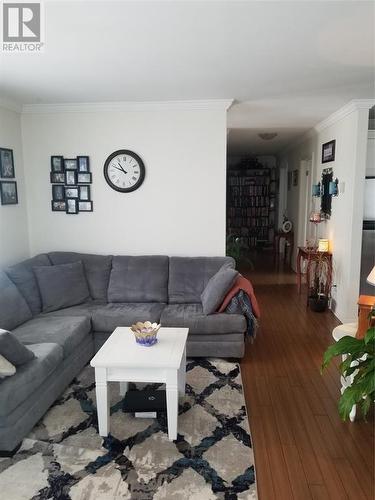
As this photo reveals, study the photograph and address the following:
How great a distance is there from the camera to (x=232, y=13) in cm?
189

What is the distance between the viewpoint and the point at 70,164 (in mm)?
4074

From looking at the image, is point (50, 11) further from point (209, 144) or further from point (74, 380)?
point (74, 380)

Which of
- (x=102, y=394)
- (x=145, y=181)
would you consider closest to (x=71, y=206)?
(x=145, y=181)

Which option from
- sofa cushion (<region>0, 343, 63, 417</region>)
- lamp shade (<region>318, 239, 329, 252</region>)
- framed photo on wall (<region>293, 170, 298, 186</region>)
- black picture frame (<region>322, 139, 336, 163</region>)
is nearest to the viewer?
sofa cushion (<region>0, 343, 63, 417</region>)

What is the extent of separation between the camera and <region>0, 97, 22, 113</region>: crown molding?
12.0ft

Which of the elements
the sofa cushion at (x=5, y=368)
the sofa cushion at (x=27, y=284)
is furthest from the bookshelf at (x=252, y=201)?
the sofa cushion at (x=5, y=368)

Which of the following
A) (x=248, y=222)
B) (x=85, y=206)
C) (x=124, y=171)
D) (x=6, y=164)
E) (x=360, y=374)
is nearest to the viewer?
(x=360, y=374)

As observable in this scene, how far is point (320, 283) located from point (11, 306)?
12.2 feet

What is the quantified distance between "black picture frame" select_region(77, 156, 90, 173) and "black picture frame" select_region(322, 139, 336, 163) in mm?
2936

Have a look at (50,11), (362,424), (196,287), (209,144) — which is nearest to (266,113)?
(209,144)

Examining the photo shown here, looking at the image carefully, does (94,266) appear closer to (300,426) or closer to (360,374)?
(300,426)

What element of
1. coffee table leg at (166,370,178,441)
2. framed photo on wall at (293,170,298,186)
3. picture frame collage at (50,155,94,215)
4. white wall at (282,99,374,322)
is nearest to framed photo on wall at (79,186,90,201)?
picture frame collage at (50,155,94,215)

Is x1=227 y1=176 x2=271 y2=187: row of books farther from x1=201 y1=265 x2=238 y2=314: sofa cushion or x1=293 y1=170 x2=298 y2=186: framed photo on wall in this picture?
x1=201 y1=265 x2=238 y2=314: sofa cushion

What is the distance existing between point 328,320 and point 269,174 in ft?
18.4
